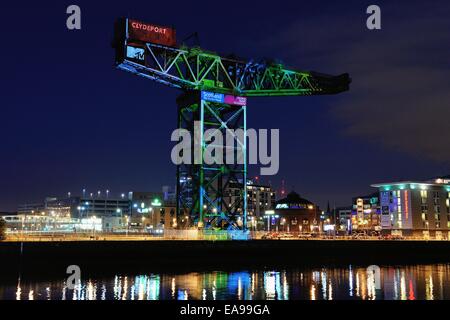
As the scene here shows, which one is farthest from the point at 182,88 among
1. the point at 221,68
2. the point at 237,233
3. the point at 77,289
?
→ the point at 77,289

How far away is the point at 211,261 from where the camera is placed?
64.5 metres

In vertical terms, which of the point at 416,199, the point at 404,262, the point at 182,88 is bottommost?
the point at 404,262

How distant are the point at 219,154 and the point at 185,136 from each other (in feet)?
18.7

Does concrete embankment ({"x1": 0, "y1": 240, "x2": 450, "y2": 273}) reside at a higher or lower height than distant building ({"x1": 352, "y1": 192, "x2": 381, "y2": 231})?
lower

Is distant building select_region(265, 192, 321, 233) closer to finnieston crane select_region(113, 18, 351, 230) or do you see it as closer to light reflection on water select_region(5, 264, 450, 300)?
finnieston crane select_region(113, 18, 351, 230)

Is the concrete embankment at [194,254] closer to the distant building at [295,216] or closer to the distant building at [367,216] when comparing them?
the distant building at [367,216]

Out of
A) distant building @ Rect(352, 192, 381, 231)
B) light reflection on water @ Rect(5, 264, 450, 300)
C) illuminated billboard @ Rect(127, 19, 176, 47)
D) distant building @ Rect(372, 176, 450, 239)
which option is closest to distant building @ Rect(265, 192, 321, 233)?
distant building @ Rect(352, 192, 381, 231)

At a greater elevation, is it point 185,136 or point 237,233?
point 185,136

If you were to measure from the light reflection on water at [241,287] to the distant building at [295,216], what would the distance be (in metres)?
125

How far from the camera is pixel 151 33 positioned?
225ft

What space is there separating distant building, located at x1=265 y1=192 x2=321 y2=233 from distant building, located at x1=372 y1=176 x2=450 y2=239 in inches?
1942

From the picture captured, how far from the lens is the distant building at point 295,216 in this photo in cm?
18200

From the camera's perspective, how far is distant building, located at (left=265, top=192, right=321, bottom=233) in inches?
7165
